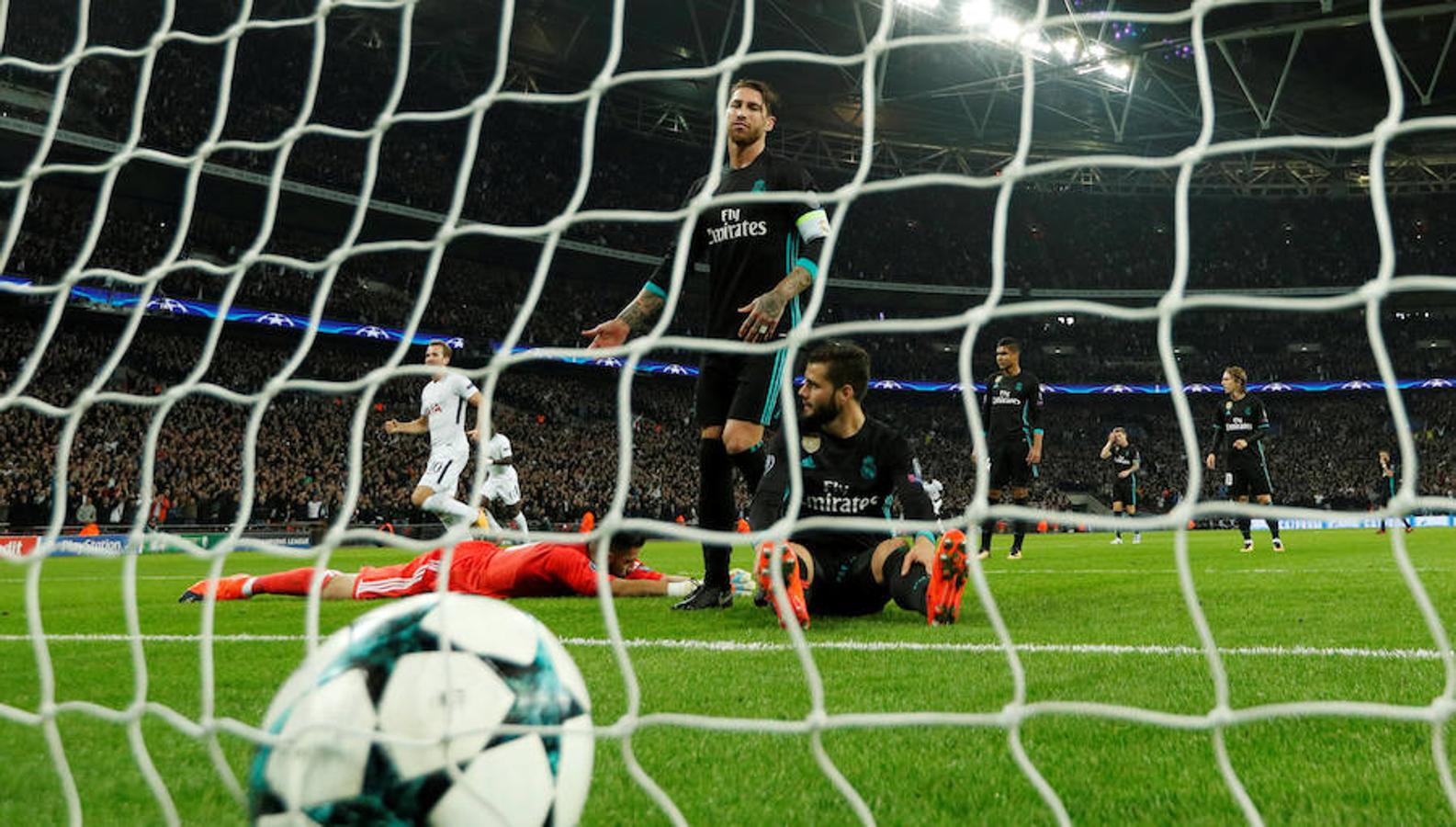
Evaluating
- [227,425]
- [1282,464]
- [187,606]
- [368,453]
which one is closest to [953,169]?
[1282,464]

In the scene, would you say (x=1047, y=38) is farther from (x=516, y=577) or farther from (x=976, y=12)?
(x=516, y=577)

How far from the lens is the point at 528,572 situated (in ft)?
18.4

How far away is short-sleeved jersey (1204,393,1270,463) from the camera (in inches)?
404

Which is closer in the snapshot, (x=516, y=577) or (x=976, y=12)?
(x=516, y=577)

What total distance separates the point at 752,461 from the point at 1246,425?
24.3 ft

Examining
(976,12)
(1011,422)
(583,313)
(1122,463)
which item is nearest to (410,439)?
(583,313)

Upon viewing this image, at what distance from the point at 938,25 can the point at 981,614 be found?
762 inches

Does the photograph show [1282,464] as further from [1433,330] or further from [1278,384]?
[1433,330]

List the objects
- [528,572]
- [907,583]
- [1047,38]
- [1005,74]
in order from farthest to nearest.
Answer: [1005,74] < [1047,38] < [528,572] < [907,583]

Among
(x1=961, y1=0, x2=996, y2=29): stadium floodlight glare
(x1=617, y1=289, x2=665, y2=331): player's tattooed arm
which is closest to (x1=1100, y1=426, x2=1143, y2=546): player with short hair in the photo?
(x1=961, y1=0, x2=996, y2=29): stadium floodlight glare

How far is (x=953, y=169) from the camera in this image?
30328mm

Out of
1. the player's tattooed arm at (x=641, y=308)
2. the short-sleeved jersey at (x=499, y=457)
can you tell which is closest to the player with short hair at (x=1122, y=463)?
the short-sleeved jersey at (x=499, y=457)

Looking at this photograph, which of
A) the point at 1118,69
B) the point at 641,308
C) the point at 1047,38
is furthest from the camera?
the point at 1118,69

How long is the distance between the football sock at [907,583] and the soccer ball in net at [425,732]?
9.16 ft
